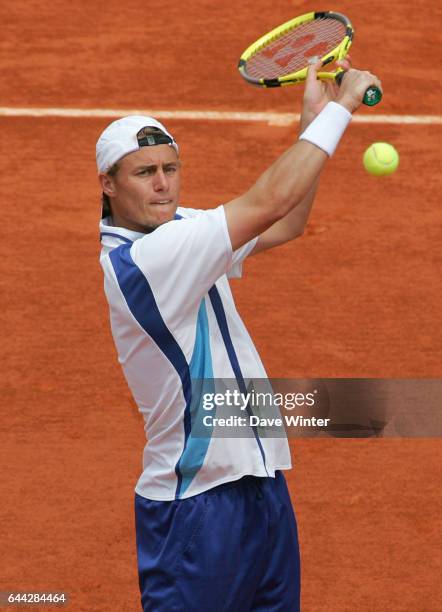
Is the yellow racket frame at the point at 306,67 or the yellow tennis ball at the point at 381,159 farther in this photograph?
the yellow tennis ball at the point at 381,159

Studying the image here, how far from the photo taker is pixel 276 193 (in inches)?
162

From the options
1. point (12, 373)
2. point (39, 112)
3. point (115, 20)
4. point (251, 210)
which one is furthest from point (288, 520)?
point (115, 20)

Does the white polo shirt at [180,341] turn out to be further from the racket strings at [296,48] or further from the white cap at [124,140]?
the racket strings at [296,48]

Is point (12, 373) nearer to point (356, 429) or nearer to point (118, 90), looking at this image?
point (356, 429)

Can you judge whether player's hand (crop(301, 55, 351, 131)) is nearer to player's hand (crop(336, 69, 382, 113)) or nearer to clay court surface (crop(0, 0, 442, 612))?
player's hand (crop(336, 69, 382, 113))

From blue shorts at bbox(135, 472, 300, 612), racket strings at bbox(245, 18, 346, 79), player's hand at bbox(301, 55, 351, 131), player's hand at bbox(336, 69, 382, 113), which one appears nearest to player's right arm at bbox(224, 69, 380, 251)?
player's hand at bbox(336, 69, 382, 113)

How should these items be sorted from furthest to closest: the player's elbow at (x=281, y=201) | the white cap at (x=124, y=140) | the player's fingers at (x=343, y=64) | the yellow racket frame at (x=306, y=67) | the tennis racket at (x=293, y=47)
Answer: the tennis racket at (x=293, y=47), the yellow racket frame at (x=306, y=67), the player's fingers at (x=343, y=64), the white cap at (x=124, y=140), the player's elbow at (x=281, y=201)

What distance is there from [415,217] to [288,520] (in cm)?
481

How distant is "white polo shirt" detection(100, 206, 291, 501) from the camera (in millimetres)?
4234

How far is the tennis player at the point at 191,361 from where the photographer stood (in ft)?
13.9

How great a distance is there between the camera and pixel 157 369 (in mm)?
4473

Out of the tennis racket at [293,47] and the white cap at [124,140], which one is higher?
the tennis racket at [293,47]

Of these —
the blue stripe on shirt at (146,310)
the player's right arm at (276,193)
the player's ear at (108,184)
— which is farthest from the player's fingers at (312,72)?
the blue stripe on shirt at (146,310)

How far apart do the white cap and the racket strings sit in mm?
1003
